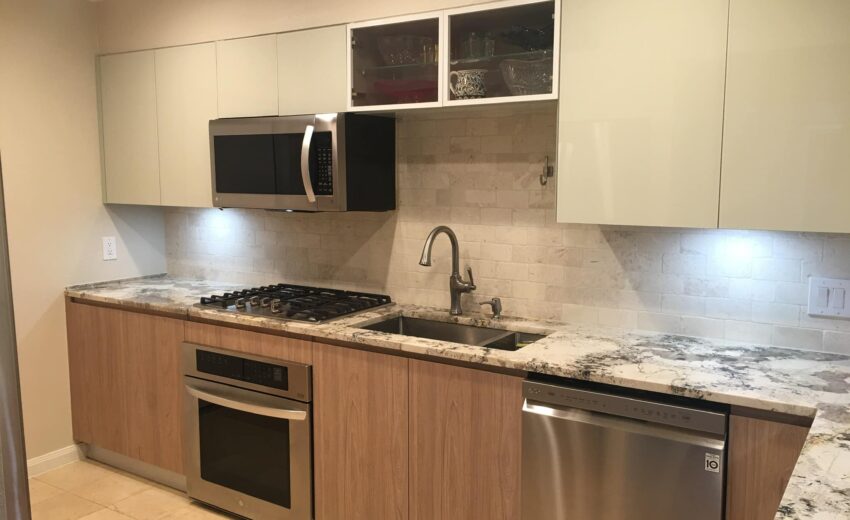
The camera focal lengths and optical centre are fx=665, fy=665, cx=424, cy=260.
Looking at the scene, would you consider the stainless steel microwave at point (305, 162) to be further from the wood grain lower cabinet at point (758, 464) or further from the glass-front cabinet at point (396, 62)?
the wood grain lower cabinet at point (758, 464)

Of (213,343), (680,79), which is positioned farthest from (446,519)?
(680,79)

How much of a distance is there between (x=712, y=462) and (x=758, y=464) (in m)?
0.12

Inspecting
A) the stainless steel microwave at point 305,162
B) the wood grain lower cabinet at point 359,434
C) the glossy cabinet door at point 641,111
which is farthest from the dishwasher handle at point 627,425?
the stainless steel microwave at point 305,162

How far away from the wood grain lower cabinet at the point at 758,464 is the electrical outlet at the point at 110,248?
3.30m

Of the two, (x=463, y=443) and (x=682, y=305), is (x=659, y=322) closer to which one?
(x=682, y=305)

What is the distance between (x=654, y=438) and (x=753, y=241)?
0.86m

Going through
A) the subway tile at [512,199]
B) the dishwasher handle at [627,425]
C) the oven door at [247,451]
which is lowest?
the oven door at [247,451]

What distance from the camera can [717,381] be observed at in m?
1.93

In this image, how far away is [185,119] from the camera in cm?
336

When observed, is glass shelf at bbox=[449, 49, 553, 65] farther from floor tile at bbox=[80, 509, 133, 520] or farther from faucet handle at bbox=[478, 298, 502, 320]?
floor tile at bbox=[80, 509, 133, 520]

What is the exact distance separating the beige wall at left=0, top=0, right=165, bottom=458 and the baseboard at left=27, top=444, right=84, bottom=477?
0.03 meters

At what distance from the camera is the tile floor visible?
3.10 meters

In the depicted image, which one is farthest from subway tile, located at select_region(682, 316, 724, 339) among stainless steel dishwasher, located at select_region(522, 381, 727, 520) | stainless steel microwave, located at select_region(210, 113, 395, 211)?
stainless steel microwave, located at select_region(210, 113, 395, 211)

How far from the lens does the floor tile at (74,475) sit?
342cm
